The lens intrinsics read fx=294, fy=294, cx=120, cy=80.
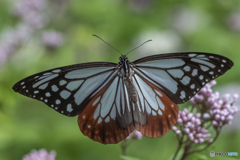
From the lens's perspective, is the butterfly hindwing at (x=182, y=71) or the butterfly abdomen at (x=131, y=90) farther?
the butterfly abdomen at (x=131, y=90)

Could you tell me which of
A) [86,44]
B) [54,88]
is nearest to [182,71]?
[54,88]

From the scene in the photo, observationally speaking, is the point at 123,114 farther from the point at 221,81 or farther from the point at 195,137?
the point at 221,81

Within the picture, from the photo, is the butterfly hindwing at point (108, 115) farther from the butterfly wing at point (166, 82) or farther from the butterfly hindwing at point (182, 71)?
the butterfly hindwing at point (182, 71)

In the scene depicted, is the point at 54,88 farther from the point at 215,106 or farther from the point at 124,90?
the point at 215,106

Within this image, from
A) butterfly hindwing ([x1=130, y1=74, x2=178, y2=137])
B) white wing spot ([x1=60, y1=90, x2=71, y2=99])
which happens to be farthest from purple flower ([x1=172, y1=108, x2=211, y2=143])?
white wing spot ([x1=60, y1=90, x2=71, y2=99])

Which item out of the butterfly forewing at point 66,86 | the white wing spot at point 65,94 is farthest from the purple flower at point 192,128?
the white wing spot at point 65,94

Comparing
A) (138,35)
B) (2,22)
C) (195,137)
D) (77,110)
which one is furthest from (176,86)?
(2,22)
